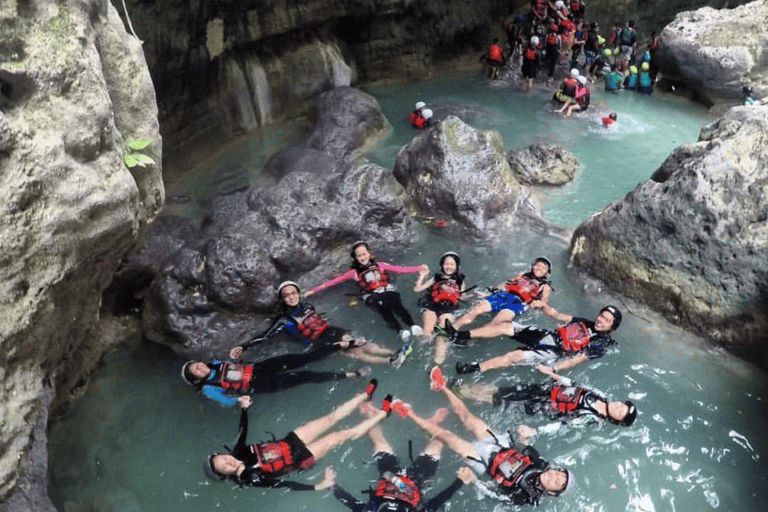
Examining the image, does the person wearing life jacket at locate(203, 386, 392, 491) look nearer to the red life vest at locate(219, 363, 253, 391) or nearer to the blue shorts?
the red life vest at locate(219, 363, 253, 391)

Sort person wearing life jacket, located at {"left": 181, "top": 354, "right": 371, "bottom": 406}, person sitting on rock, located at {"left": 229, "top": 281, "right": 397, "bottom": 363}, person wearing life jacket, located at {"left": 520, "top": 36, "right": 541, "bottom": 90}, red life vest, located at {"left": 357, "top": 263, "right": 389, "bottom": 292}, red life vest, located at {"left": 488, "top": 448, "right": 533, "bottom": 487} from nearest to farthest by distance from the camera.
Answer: red life vest, located at {"left": 488, "top": 448, "right": 533, "bottom": 487}
person wearing life jacket, located at {"left": 181, "top": 354, "right": 371, "bottom": 406}
person sitting on rock, located at {"left": 229, "top": 281, "right": 397, "bottom": 363}
red life vest, located at {"left": 357, "top": 263, "right": 389, "bottom": 292}
person wearing life jacket, located at {"left": 520, "top": 36, "right": 541, "bottom": 90}

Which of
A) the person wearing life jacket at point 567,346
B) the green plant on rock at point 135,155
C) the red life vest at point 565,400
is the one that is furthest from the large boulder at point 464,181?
the green plant on rock at point 135,155

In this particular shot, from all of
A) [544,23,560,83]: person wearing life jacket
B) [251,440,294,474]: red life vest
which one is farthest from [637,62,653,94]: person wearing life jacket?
[251,440,294,474]: red life vest

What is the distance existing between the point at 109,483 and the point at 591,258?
629 centimetres

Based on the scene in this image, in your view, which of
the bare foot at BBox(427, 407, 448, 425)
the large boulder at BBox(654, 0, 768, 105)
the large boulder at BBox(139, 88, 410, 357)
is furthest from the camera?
the large boulder at BBox(654, 0, 768, 105)

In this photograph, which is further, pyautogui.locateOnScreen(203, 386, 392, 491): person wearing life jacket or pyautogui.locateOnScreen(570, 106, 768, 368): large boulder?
pyautogui.locateOnScreen(570, 106, 768, 368): large boulder

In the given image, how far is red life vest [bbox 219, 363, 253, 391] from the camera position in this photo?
586 cm

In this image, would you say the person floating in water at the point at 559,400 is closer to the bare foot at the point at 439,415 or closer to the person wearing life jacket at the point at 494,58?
the bare foot at the point at 439,415

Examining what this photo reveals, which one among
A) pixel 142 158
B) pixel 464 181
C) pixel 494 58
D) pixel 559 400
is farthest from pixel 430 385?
pixel 494 58

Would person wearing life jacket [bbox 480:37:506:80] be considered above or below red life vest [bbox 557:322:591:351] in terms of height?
→ above

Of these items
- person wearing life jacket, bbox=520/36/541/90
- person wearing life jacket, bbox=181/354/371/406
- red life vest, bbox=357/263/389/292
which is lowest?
person wearing life jacket, bbox=181/354/371/406

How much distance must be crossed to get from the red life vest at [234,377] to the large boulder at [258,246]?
1.97ft

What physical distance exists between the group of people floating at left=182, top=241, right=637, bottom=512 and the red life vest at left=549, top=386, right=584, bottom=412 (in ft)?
0.03

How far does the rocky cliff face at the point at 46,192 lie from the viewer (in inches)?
128
